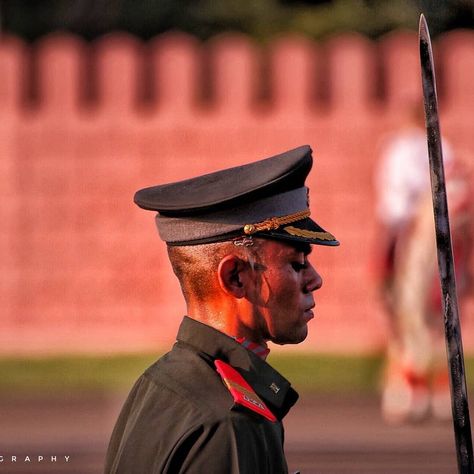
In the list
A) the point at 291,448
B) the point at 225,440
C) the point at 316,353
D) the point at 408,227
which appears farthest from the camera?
the point at 316,353

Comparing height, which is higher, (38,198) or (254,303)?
(38,198)

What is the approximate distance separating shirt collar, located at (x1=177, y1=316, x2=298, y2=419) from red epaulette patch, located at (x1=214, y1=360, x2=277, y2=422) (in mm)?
23

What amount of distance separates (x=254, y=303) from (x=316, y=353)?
1298 cm

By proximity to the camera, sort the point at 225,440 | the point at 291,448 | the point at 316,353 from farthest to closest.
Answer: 1. the point at 316,353
2. the point at 291,448
3. the point at 225,440

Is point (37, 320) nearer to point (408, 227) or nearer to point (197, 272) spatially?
point (408, 227)

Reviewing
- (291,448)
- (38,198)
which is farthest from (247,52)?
(291,448)

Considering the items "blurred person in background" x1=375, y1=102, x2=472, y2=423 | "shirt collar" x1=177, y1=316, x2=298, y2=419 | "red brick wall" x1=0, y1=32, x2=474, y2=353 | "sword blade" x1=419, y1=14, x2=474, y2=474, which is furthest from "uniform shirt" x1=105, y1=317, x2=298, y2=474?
"red brick wall" x1=0, y1=32, x2=474, y2=353

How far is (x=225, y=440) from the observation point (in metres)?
2.74

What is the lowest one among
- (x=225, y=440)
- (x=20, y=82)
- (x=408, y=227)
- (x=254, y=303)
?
(x=225, y=440)

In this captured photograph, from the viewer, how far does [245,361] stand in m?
2.97

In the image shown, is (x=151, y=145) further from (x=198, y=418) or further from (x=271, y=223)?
(x=198, y=418)

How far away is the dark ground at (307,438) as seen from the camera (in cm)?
982

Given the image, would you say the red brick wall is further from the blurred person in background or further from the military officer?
the military officer

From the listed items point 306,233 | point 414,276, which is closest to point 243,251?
point 306,233
